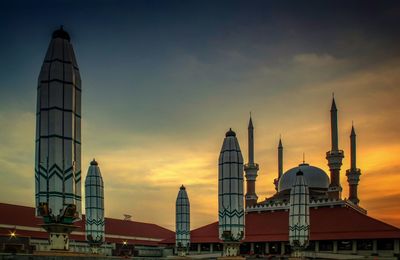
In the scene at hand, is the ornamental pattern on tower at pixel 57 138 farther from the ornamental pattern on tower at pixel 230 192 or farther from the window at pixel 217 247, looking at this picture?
the window at pixel 217 247

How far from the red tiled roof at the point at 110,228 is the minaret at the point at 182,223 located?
10.2 m

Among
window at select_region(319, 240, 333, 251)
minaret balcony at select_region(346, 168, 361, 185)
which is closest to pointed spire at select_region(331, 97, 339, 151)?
minaret balcony at select_region(346, 168, 361, 185)

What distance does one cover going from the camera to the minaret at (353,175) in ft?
263

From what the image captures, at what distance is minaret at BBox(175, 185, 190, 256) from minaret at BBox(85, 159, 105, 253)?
10.2m

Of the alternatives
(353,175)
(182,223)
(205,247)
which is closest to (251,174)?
(353,175)

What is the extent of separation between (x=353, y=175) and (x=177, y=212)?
4466cm

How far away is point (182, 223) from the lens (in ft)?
150

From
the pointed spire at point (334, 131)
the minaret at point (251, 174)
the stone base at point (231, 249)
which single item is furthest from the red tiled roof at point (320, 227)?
the stone base at point (231, 249)

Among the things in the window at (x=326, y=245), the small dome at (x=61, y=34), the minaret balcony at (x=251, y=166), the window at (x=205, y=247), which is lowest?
the window at (x=205, y=247)

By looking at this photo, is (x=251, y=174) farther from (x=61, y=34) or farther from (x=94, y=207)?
(x=61, y=34)

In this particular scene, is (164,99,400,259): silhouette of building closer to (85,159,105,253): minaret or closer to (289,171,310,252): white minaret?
(289,171,310,252): white minaret

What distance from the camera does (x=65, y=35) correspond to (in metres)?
19.7

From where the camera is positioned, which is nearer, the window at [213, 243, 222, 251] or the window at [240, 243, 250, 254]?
the window at [240, 243, 250, 254]

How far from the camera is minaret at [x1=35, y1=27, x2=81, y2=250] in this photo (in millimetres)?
17750
